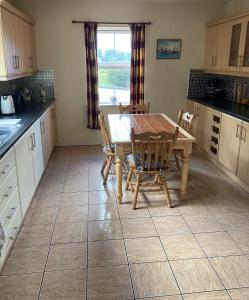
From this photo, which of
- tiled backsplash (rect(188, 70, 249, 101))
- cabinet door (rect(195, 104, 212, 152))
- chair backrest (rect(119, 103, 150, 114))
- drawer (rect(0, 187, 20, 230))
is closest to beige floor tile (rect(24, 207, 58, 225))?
drawer (rect(0, 187, 20, 230))

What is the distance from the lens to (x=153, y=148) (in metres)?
2.71

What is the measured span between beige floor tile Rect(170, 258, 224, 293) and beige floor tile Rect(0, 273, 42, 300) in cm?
96

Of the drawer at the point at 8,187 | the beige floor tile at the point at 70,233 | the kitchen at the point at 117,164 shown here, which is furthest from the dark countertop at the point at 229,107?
the drawer at the point at 8,187

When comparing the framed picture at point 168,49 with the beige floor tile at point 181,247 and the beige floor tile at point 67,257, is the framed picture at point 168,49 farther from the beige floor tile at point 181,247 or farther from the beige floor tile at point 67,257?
the beige floor tile at point 67,257

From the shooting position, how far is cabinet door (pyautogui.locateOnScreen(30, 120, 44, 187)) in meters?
3.01

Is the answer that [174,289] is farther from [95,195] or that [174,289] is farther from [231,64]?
[231,64]

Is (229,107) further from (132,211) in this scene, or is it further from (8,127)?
(8,127)

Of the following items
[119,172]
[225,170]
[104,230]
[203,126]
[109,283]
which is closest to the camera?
[109,283]

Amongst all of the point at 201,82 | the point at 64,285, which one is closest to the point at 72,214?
the point at 64,285

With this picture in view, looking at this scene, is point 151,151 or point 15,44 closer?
point 151,151

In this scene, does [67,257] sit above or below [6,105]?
below

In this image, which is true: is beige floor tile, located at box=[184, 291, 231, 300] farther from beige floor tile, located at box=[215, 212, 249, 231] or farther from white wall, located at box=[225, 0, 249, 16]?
white wall, located at box=[225, 0, 249, 16]

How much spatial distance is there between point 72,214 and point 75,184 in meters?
0.70

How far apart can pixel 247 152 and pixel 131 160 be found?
1296 mm
